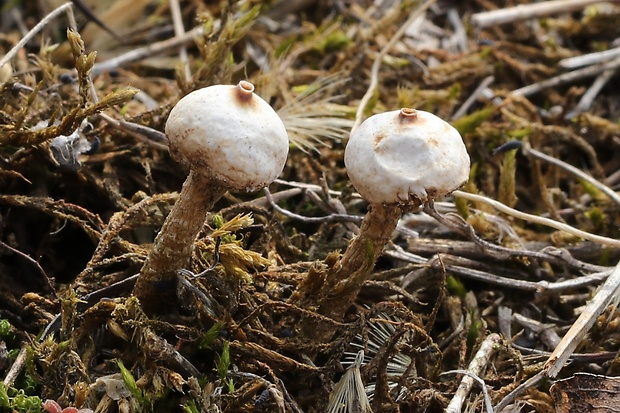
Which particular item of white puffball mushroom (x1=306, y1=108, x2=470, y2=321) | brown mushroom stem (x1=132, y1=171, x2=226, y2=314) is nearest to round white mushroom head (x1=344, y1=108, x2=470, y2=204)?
white puffball mushroom (x1=306, y1=108, x2=470, y2=321)

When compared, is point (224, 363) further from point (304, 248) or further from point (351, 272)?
point (304, 248)

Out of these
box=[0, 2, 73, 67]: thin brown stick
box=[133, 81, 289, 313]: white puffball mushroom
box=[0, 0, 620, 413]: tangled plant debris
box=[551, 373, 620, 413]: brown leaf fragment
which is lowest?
box=[551, 373, 620, 413]: brown leaf fragment

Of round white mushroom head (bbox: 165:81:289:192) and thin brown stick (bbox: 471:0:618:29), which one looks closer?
round white mushroom head (bbox: 165:81:289:192)

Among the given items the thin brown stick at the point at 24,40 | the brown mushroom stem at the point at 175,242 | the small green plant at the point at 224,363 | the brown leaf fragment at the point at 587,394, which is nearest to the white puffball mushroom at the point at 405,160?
the brown mushroom stem at the point at 175,242

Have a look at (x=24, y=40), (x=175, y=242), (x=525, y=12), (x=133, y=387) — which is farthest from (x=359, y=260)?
(x=525, y=12)

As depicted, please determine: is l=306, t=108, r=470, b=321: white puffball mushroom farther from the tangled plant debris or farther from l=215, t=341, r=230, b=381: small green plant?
l=215, t=341, r=230, b=381: small green plant

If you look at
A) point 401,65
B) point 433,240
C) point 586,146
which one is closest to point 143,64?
point 401,65
